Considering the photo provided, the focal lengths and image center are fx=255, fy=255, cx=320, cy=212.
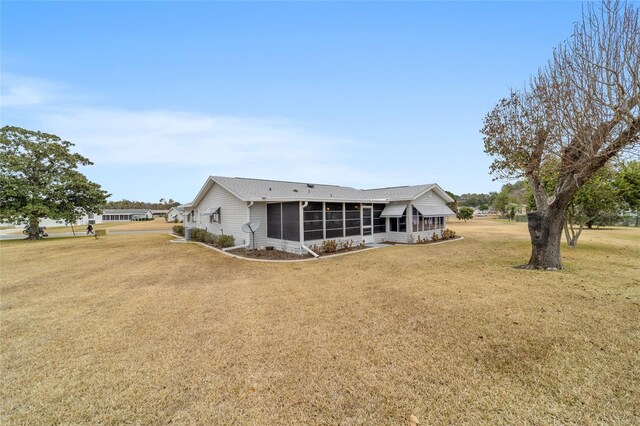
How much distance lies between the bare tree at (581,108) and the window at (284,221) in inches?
402

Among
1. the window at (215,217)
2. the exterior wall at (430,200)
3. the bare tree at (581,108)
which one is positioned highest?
the bare tree at (581,108)

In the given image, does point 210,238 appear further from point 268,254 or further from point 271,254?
point 271,254

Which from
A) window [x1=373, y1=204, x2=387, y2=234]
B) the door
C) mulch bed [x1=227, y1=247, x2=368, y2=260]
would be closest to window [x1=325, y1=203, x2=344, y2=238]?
mulch bed [x1=227, y1=247, x2=368, y2=260]

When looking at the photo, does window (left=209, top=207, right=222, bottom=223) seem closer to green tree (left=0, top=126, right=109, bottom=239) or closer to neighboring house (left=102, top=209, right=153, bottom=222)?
green tree (left=0, top=126, right=109, bottom=239)

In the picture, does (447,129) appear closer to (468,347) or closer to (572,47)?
(572,47)

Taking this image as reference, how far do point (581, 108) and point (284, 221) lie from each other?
1233 centimetres

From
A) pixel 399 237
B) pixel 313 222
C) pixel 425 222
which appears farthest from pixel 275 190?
pixel 425 222

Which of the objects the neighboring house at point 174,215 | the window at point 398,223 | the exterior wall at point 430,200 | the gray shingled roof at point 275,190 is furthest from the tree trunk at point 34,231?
the exterior wall at point 430,200

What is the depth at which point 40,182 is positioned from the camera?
2292 centimetres

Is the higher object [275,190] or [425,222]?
[275,190]

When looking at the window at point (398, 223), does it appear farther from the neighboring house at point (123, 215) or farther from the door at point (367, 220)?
the neighboring house at point (123, 215)

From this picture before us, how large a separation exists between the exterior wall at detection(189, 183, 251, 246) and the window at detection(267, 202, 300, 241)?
1.37m

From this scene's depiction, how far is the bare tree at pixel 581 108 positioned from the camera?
21.0 ft

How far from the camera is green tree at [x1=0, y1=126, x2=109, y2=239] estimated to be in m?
21.5
